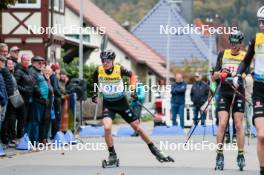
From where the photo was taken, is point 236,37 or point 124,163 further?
point 124,163

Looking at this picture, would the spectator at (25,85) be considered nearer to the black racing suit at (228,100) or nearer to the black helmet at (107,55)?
the black helmet at (107,55)

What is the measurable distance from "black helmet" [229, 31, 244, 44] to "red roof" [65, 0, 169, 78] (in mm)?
36502

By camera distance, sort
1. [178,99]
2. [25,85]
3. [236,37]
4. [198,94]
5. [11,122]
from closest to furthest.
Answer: [236,37]
[11,122]
[25,85]
[178,99]
[198,94]

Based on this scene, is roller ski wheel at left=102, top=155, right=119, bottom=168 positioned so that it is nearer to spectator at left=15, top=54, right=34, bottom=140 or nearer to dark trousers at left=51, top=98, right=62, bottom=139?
spectator at left=15, top=54, right=34, bottom=140

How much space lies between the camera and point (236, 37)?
14.5m

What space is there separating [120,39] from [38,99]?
39.8 meters

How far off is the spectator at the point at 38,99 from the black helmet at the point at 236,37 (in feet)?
18.8

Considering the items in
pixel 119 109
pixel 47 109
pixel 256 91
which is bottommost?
pixel 47 109

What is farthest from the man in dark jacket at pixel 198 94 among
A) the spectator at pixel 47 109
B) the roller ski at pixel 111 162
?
the roller ski at pixel 111 162

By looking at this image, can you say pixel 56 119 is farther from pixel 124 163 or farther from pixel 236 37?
pixel 236 37

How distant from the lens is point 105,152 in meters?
18.3

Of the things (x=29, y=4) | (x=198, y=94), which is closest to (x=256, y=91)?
(x=198, y=94)


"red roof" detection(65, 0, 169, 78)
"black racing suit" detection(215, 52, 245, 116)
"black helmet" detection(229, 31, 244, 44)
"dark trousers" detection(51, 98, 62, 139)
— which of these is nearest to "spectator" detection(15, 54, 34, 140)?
"dark trousers" detection(51, 98, 62, 139)

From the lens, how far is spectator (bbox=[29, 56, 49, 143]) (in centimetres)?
1916
